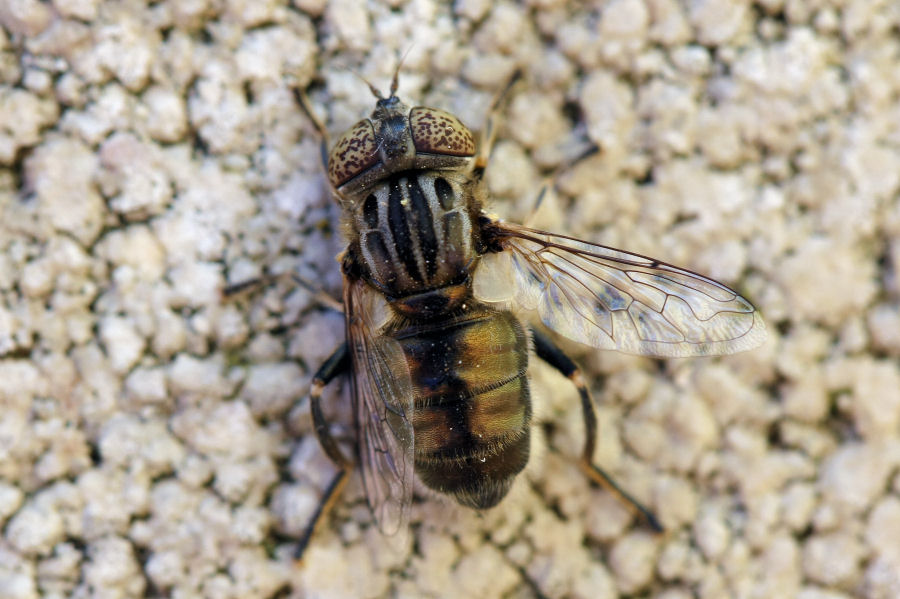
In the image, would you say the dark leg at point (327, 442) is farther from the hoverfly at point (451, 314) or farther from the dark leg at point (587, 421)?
the dark leg at point (587, 421)

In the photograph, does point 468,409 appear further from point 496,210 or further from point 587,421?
point 496,210

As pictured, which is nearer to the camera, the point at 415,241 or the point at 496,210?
the point at 415,241

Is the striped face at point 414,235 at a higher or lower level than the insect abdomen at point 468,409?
higher

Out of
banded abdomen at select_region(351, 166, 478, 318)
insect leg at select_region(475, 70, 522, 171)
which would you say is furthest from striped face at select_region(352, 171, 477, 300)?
insect leg at select_region(475, 70, 522, 171)

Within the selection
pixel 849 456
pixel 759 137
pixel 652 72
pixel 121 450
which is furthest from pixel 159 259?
pixel 849 456

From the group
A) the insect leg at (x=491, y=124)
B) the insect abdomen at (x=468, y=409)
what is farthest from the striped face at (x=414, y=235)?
the insect leg at (x=491, y=124)

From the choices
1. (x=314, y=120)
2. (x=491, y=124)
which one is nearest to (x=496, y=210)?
(x=491, y=124)

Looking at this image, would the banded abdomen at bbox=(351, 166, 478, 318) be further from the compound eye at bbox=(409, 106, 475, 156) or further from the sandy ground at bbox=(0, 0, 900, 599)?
the sandy ground at bbox=(0, 0, 900, 599)
